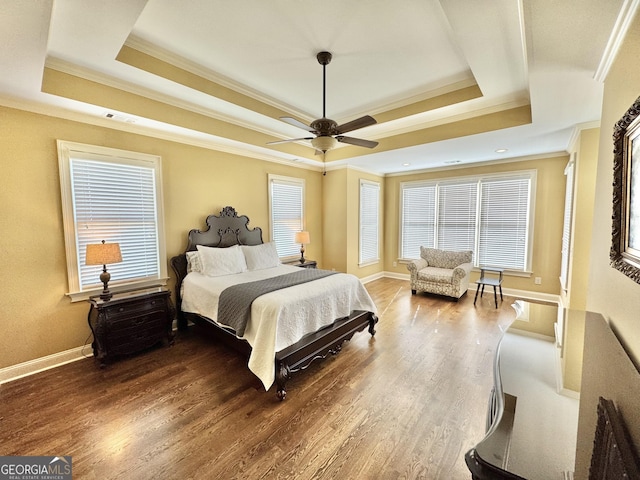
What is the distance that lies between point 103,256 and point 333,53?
10.0 feet

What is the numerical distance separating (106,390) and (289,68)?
3.59m

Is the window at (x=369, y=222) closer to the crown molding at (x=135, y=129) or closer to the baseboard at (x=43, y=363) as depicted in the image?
the crown molding at (x=135, y=129)

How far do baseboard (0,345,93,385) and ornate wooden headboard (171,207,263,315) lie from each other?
1.05 meters

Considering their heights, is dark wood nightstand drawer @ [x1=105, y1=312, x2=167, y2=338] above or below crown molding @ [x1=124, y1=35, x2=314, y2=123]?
below

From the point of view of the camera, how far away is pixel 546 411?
4.13 ft

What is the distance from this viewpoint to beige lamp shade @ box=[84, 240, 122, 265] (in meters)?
2.71

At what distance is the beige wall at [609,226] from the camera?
1.23m

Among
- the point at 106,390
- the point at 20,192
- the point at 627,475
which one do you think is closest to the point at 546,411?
the point at 627,475

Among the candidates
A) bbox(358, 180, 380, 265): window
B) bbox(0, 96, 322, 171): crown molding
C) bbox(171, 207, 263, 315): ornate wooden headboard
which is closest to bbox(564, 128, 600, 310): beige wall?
bbox(358, 180, 380, 265): window

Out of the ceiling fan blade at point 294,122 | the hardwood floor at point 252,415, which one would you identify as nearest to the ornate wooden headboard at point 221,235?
the hardwood floor at point 252,415

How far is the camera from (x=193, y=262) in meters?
3.71

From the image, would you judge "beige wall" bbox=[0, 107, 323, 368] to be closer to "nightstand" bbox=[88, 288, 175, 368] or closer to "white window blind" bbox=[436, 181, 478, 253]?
"nightstand" bbox=[88, 288, 175, 368]

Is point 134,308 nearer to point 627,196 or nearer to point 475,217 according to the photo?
point 627,196

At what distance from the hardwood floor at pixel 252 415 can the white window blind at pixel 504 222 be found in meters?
2.68
